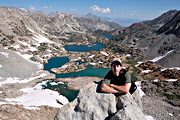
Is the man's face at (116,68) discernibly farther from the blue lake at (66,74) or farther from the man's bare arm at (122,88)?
the blue lake at (66,74)

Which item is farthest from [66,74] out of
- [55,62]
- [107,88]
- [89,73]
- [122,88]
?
[122,88]

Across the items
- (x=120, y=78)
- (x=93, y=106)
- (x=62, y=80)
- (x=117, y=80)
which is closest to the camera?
(x=120, y=78)

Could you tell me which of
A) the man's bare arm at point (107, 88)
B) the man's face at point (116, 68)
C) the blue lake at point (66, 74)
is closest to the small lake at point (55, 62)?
the blue lake at point (66, 74)

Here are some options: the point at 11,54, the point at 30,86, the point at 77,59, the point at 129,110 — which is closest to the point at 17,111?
the point at 129,110

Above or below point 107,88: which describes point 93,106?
below

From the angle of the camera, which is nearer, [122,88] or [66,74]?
[122,88]

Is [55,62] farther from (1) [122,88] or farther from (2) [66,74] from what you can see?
(1) [122,88]

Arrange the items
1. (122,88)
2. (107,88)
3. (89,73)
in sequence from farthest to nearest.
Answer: (89,73) < (107,88) < (122,88)
